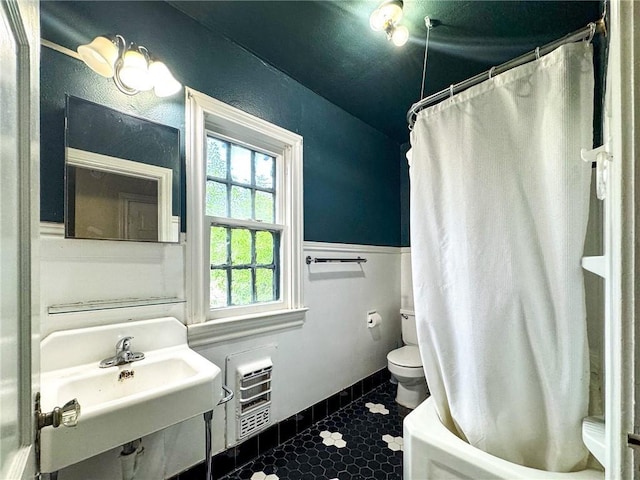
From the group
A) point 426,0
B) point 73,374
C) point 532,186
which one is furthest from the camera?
point 426,0

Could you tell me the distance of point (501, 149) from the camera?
994 mm

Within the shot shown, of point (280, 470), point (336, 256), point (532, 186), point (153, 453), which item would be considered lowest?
point (280, 470)

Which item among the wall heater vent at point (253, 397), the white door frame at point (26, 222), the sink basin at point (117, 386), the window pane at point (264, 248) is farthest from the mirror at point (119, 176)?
the wall heater vent at point (253, 397)

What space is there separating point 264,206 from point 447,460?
1.55 m

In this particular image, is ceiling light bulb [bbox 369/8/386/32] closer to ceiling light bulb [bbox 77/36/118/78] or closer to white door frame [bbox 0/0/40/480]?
ceiling light bulb [bbox 77/36/118/78]

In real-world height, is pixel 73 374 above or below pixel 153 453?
above

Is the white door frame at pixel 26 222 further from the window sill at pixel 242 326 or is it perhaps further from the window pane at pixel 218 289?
the window pane at pixel 218 289

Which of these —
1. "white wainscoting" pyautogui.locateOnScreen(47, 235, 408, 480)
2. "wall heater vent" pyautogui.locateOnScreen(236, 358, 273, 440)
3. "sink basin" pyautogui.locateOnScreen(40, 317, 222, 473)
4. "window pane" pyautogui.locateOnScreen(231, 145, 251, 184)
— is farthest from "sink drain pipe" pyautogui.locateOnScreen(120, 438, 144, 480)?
"window pane" pyautogui.locateOnScreen(231, 145, 251, 184)

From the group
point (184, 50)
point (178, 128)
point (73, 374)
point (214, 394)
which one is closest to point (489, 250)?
point (214, 394)

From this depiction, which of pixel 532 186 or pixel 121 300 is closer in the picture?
pixel 532 186

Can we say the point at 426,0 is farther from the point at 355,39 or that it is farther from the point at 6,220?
the point at 6,220

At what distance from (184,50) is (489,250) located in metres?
1.70

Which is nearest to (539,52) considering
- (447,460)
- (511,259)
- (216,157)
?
(511,259)

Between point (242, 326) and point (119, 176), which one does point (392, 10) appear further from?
point (242, 326)
